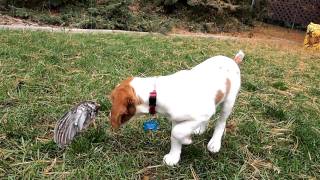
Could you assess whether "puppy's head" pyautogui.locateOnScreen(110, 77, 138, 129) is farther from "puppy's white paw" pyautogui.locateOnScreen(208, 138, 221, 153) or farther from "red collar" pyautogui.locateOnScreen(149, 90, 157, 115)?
"puppy's white paw" pyautogui.locateOnScreen(208, 138, 221, 153)

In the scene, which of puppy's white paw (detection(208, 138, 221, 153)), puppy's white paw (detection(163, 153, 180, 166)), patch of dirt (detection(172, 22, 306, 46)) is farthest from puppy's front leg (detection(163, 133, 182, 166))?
patch of dirt (detection(172, 22, 306, 46))

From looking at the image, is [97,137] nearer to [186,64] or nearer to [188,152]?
[188,152]

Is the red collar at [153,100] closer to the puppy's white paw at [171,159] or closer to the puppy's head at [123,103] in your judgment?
the puppy's head at [123,103]

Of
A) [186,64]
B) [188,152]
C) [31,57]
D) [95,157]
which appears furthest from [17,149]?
[186,64]

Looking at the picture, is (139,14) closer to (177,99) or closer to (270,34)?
(270,34)

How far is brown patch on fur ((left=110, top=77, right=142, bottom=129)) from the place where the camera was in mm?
3258

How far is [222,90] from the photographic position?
358 centimetres

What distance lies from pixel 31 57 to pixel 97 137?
2567mm

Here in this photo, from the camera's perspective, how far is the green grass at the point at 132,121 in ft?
12.2

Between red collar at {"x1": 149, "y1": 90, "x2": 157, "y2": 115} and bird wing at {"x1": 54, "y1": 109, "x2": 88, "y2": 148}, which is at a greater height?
red collar at {"x1": 149, "y1": 90, "x2": 157, "y2": 115}

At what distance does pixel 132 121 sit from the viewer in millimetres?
4422

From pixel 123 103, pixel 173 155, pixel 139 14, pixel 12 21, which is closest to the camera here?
pixel 123 103

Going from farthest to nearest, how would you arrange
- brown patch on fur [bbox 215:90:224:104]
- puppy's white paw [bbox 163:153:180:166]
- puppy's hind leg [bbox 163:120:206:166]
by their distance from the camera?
puppy's white paw [bbox 163:153:180:166] → brown patch on fur [bbox 215:90:224:104] → puppy's hind leg [bbox 163:120:206:166]

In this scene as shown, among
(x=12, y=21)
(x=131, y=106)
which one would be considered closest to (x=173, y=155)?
(x=131, y=106)
